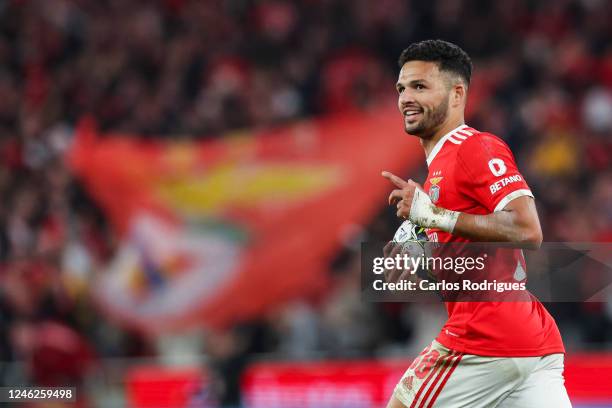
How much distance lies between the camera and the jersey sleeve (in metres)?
4.38

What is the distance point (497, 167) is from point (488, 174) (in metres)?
0.05

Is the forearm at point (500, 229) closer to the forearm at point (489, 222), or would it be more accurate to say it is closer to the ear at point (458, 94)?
the forearm at point (489, 222)

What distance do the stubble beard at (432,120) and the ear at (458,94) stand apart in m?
0.05

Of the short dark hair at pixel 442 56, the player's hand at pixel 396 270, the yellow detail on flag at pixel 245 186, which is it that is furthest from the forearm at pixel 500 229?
the yellow detail on flag at pixel 245 186

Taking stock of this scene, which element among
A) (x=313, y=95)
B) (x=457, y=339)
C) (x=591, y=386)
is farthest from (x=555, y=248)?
(x=313, y=95)

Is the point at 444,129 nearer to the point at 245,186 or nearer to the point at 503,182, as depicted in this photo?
the point at 503,182

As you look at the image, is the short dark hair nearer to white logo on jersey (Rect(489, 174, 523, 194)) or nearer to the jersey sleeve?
the jersey sleeve

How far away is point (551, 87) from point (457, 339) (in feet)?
25.4

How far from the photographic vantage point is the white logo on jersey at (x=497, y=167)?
441cm

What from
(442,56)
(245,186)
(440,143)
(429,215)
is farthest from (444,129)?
(245,186)

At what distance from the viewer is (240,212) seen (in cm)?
1190

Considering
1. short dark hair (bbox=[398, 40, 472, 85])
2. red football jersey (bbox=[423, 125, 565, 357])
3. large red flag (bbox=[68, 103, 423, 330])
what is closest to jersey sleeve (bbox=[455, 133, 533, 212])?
red football jersey (bbox=[423, 125, 565, 357])

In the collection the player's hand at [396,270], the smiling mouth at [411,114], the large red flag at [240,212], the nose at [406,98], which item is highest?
the large red flag at [240,212]

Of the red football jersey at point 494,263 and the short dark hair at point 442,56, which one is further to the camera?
the short dark hair at point 442,56
